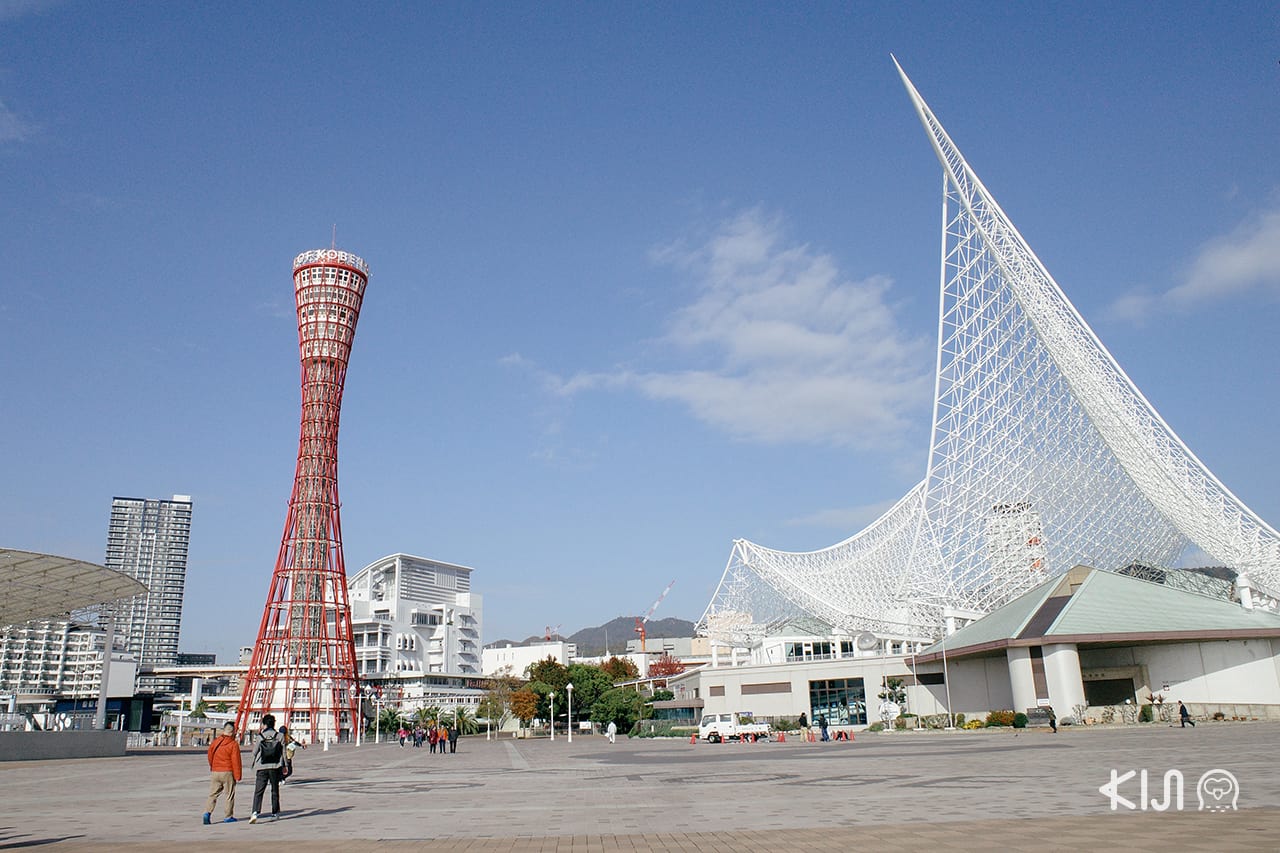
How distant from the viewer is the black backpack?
46.8 feet

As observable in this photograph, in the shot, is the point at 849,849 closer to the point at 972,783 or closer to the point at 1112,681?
the point at 972,783

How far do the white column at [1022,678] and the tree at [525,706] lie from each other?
135 ft

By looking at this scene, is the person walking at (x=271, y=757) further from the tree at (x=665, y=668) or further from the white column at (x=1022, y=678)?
the tree at (x=665, y=668)

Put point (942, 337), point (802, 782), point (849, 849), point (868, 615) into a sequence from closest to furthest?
1. point (849, 849)
2. point (802, 782)
3. point (942, 337)
4. point (868, 615)

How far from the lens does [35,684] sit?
15888 centimetres

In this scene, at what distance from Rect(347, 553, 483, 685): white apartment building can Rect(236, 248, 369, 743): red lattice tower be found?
40.0 meters

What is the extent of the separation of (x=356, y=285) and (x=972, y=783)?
6314 cm

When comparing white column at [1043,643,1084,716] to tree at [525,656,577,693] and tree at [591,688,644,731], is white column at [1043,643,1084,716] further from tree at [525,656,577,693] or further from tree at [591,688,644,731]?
tree at [525,656,577,693]

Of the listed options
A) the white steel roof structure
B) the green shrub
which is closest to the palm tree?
the white steel roof structure

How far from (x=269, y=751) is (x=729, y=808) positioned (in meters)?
7.19

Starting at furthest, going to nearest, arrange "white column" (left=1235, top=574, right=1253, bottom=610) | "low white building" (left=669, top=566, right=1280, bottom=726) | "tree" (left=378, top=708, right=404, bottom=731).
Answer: "tree" (left=378, top=708, right=404, bottom=731) → "white column" (left=1235, top=574, right=1253, bottom=610) → "low white building" (left=669, top=566, right=1280, bottom=726)

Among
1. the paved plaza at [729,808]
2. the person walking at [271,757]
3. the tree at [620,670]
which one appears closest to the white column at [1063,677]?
the paved plaza at [729,808]

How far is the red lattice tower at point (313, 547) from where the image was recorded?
67688 mm

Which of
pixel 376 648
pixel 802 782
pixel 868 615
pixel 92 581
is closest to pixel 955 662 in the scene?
pixel 868 615
